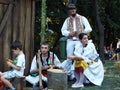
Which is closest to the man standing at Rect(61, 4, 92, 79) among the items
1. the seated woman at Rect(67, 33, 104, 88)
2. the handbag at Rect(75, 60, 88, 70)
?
the seated woman at Rect(67, 33, 104, 88)

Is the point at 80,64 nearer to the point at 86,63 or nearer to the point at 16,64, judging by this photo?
the point at 86,63

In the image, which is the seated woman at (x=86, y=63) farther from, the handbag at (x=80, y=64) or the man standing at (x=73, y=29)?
the man standing at (x=73, y=29)

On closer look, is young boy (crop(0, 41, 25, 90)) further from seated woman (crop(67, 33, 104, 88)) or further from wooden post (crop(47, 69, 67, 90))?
seated woman (crop(67, 33, 104, 88))

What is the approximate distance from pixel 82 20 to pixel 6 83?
2.79m

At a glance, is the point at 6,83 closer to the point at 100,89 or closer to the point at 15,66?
the point at 15,66

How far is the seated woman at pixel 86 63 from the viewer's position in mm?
9891

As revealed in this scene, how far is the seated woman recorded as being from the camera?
9891 millimetres

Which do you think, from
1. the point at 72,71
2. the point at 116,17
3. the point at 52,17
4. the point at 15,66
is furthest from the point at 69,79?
the point at 116,17

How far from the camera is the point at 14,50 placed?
Answer: 30.2 ft

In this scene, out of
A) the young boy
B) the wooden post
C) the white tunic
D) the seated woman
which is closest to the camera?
the wooden post

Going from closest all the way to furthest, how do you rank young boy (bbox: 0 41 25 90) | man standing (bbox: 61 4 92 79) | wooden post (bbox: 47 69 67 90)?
wooden post (bbox: 47 69 67 90) < young boy (bbox: 0 41 25 90) < man standing (bbox: 61 4 92 79)

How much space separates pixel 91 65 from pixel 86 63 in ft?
0.69

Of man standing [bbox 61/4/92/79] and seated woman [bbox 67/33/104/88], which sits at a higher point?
man standing [bbox 61/4/92/79]

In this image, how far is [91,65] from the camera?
1027cm
